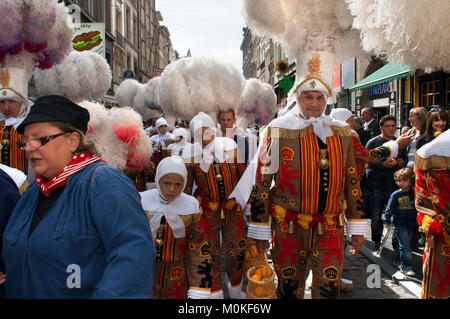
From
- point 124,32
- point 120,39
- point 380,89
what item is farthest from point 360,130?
point 124,32

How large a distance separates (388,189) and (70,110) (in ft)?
16.0

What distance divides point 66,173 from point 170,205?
1.73 m

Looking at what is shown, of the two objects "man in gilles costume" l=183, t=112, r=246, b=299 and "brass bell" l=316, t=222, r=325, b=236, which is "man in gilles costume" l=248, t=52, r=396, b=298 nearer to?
"brass bell" l=316, t=222, r=325, b=236

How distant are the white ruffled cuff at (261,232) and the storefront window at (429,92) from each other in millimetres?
9653

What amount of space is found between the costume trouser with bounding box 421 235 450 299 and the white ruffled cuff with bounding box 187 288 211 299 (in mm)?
1634

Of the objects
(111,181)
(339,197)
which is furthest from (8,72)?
(339,197)

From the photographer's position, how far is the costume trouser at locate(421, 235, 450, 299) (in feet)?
7.77

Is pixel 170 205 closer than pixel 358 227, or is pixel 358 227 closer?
pixel 358 227

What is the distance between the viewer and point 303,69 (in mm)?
3174

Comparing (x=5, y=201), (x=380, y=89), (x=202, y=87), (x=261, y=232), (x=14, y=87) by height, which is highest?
(x=380, y=89)

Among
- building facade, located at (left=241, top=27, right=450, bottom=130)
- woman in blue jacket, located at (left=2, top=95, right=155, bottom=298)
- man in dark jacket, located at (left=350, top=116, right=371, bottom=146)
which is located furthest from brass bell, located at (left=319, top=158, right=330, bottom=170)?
building facade, located at (left=241, top=27, right=450, bottom=130)

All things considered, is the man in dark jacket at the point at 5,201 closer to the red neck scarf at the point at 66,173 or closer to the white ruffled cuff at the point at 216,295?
the red neck scarf at the point at 66,173

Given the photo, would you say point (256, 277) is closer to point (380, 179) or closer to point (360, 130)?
point (380, 179)

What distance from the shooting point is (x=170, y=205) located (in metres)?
3.24
